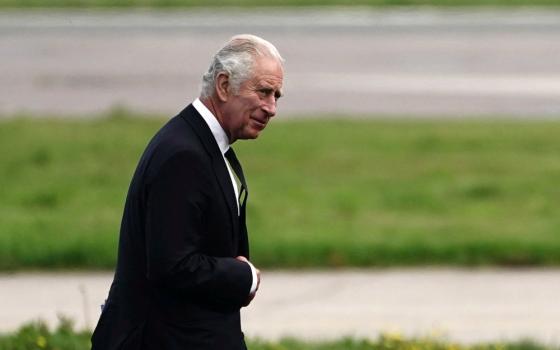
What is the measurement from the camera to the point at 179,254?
3957 millimetres

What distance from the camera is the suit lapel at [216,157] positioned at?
4043mm

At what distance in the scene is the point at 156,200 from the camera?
3.95m

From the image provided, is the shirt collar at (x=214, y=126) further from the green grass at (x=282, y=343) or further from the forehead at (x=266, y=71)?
the green grass at (x=282, y=343)

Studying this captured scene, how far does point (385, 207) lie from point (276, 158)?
5.58 feet

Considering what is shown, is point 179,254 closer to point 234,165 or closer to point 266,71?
point 234,165

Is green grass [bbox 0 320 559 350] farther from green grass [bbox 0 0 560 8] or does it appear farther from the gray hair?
green grass [bbox 0 0 560 8]

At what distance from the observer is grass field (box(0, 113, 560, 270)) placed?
8.57 meters

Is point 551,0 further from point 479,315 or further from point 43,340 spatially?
point 43,340

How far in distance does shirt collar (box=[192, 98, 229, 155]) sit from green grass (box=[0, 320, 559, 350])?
2189 millimetres

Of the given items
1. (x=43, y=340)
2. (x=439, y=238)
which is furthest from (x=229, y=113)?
(x=439, y=238)

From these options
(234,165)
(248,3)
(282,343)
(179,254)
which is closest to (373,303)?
(282,343)

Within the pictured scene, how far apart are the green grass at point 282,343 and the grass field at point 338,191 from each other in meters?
1.91

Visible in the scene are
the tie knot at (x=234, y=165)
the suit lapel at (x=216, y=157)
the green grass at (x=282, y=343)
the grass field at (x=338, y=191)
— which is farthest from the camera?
the grass field at (x=338, y=191)

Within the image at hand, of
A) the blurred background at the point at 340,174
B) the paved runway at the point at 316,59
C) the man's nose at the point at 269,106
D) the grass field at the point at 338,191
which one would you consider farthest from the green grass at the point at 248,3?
the man's nose at the point at 269,106
